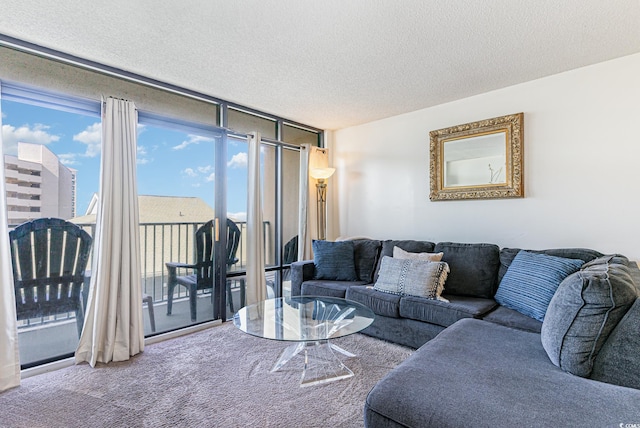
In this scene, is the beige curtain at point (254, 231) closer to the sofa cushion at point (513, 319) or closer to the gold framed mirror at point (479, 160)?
the gold framed mirror at point (479, 160)

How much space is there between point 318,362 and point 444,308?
1.08 m

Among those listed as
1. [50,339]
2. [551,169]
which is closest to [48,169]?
[50,339]

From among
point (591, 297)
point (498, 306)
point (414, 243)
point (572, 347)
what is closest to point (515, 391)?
point (572, 347)

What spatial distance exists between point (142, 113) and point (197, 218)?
1.14 meters

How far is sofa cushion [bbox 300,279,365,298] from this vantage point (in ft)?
10.4

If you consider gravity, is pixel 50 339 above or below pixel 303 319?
below

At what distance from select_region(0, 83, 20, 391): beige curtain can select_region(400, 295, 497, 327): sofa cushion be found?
2855 mm

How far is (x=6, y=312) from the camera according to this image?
2098mm

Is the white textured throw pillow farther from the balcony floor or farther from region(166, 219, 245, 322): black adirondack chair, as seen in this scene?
the balcony floor

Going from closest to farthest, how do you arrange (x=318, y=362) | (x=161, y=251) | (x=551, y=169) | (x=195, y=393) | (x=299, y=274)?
(x=195, y=393)
(x=318, y=362)
(x=551, y=169)
(x=161, y=251)
(x=299, y=274)

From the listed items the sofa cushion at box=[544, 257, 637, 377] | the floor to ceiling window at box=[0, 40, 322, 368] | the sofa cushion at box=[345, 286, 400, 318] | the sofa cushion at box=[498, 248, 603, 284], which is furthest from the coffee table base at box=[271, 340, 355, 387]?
the sofa cushion at box=[498, 248, 603, 284]

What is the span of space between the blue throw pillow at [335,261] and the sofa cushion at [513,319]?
150cm

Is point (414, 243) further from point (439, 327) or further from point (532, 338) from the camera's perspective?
point (532, 338)

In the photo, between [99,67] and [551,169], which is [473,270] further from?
[99,67]
